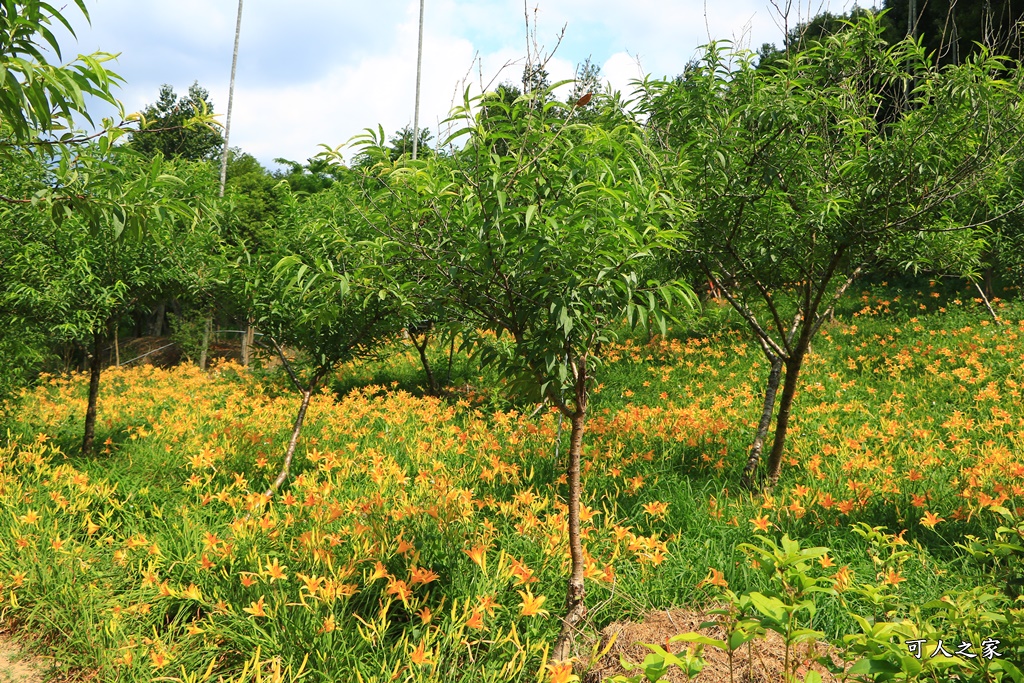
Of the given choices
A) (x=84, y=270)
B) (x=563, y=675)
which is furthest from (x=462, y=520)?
(x=84, y=270)

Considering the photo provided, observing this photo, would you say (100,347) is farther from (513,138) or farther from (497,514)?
(513,138)


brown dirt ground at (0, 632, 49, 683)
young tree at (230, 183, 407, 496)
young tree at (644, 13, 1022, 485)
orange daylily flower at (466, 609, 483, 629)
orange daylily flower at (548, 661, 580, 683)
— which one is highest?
young tree at (644, 13, 1022, 485)

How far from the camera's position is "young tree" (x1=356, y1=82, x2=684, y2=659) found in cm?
282

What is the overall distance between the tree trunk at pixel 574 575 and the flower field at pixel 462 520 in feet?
0.31

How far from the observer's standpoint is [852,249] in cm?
489

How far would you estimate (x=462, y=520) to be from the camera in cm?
406

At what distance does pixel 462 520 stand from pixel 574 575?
100 cm

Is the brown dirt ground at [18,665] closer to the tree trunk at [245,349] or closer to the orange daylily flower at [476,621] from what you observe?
the orange daylily flower at [476,621]

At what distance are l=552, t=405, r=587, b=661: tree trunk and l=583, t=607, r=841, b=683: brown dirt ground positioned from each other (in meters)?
0.18

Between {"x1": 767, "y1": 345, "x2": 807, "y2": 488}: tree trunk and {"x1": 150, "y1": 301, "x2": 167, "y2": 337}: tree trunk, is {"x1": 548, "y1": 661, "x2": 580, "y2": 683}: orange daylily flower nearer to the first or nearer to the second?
{"x1": 767, "y1": 345, "x2": 807, "y2": 488}: tree trunk

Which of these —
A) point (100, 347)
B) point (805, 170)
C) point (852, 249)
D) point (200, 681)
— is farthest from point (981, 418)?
point (100, 347)

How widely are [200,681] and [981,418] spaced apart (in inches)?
299

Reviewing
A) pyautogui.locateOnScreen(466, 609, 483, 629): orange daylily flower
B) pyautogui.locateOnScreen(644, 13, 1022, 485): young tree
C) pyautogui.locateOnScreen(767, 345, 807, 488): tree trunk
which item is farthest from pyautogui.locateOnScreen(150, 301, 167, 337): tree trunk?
pyautogui.locateOnScreen(466, 609, 483, 629): orange daylily flower

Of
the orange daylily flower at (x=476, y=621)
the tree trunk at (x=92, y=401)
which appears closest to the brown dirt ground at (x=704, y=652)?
the orange daylily flower at (x=476, y=621)
